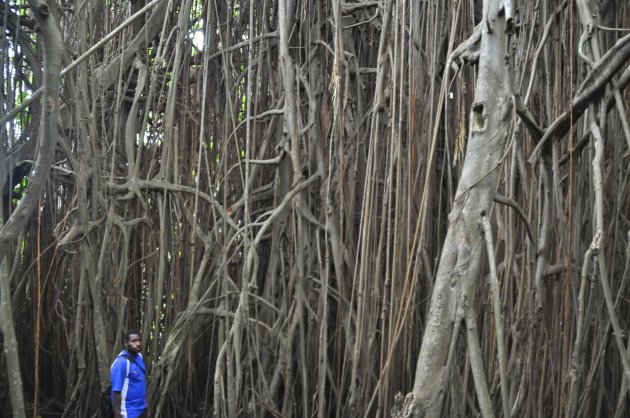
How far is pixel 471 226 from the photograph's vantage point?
2713 millimetres

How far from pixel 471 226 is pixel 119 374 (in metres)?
2.40

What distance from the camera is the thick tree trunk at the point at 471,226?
8.84 ft

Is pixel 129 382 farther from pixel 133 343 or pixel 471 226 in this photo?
pixel 471 226

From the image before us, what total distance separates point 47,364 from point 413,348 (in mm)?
3370

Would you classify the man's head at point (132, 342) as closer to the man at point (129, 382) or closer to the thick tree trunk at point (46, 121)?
the man at point (129, 382)

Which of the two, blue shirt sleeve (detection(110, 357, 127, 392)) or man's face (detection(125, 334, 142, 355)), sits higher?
man's face (detection(125, 334, 142, 355))

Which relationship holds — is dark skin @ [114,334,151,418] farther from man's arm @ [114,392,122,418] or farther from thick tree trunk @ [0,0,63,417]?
thick tree trunk @ [0,0,63,417]

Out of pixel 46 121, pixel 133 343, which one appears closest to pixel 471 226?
pixel 46 121

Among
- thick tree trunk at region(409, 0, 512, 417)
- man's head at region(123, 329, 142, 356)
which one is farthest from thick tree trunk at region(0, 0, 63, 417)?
man's head at region(123, 329, 142, 356)

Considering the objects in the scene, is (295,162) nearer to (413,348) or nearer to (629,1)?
(413,348)

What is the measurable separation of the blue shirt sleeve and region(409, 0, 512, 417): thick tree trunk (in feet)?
7.23

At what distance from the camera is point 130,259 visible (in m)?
6.60

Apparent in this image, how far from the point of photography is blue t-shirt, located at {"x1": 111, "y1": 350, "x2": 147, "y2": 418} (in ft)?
15.0

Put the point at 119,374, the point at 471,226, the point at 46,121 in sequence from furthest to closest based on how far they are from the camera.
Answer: the point at 119,374, the point at 471,226, the point at 46,121
